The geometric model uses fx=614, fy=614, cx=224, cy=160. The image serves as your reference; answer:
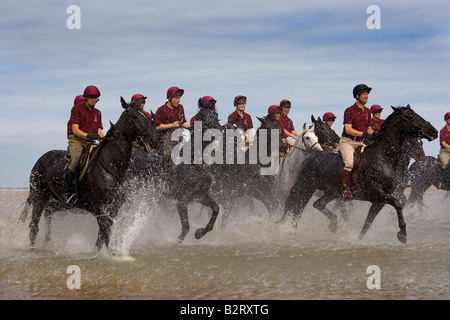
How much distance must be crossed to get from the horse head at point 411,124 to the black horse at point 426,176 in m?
7.52

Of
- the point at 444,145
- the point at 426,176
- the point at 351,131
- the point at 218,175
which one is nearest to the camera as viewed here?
the point at 351,131

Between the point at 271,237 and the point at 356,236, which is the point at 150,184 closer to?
the point at 271,237

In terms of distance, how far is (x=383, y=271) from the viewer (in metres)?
8.52

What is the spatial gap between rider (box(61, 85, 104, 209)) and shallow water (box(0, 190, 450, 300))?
1105 millimetres

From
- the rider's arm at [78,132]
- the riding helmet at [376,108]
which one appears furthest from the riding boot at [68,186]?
the riding helmet at [376,108]

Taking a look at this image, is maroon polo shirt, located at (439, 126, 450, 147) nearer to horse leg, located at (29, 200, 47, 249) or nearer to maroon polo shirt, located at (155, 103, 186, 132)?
maroon polo shirt, located at (155, 103, 186, 132)

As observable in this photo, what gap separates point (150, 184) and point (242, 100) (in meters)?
3.71

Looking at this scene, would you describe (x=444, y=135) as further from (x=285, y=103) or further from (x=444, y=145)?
(x=285, y=103)

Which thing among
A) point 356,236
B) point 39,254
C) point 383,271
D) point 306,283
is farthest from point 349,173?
point 39,254

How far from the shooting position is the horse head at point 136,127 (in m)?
9.35

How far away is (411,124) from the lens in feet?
37.2

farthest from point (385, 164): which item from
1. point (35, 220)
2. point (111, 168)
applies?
point (35, 220)

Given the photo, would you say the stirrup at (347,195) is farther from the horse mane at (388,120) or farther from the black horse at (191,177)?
the black horse at (191,177)

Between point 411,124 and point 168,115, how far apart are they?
5.03 m
